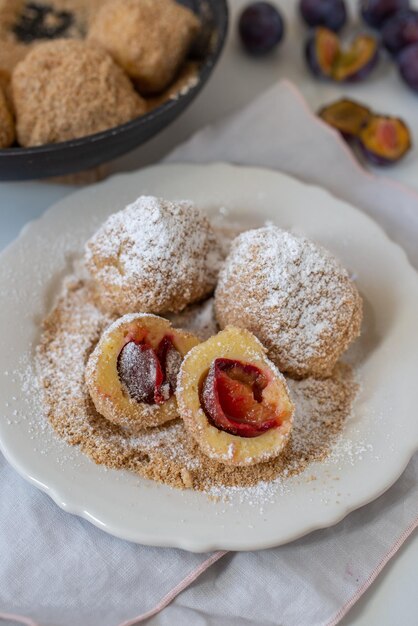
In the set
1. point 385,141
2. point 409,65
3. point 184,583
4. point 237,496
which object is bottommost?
point 184,583

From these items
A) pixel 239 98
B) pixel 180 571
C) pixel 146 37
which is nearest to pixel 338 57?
pixel 239 98

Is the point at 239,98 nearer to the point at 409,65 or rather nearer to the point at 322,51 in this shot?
the point at 322,51

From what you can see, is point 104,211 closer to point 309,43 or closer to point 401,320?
point 401,320

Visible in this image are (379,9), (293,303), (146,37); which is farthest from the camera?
(379,9)

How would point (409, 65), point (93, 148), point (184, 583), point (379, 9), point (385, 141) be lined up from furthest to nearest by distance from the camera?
point (379, 9)
point (409, 65)
point (385, 141)
point (93, 148)
point (184, 583)

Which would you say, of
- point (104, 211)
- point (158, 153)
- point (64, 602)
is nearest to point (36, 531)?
point (64, 602)

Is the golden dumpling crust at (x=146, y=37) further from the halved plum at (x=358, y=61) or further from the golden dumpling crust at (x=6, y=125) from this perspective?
the halved plum at (x=358, y=61)

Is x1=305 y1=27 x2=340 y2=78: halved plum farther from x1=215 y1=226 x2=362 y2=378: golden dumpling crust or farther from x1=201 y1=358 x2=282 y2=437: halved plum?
x1=201 y1=358 x2=282 y2=437: halved plum

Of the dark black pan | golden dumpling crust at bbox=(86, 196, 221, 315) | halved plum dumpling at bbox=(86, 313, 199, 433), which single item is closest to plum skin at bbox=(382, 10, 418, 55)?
the dark black pan
